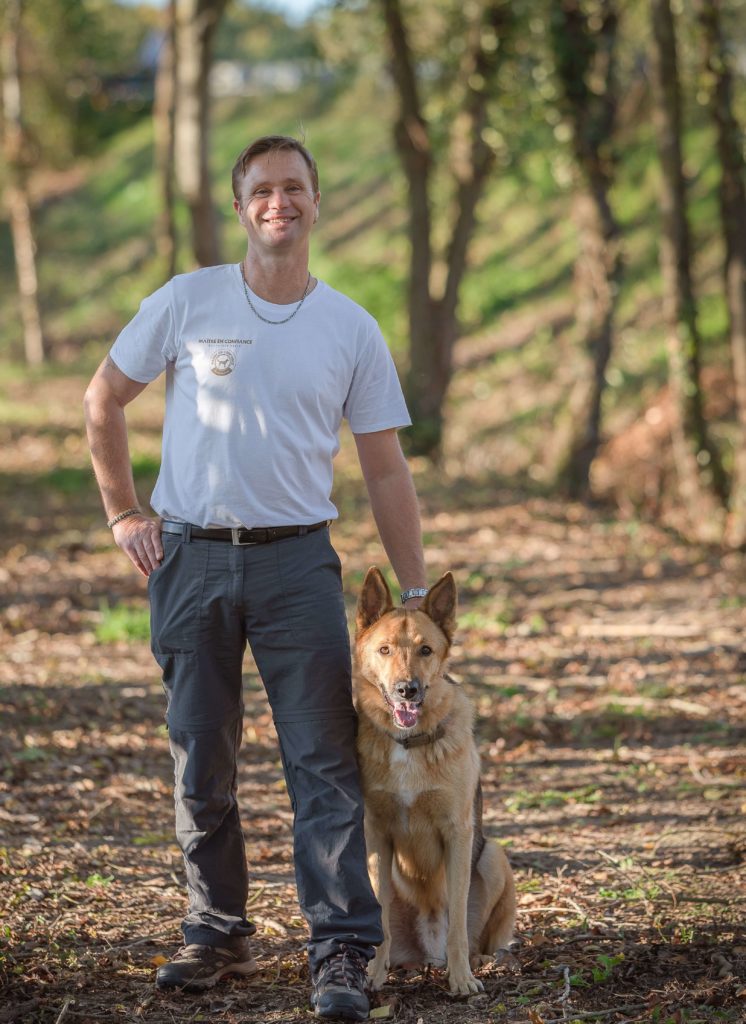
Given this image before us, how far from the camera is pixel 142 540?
4426 millimetres

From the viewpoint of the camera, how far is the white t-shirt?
14.0 ft

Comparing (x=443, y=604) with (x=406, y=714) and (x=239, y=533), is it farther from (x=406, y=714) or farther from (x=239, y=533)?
(x=239, y=533)

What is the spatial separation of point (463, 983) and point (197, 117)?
1296cm

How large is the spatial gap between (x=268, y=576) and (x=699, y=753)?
13.5ft

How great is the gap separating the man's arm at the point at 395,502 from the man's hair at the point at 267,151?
93 cm

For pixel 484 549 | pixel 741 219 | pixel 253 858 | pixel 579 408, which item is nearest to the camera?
pixel 253 858

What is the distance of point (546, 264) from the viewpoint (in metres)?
29.1

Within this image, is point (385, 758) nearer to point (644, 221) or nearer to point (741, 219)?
point (741, 219)

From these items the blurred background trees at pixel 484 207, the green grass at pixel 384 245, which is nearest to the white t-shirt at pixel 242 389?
the blurred background trees at pixel 484 207

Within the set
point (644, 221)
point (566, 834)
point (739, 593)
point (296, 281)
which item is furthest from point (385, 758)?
point (644, 221)

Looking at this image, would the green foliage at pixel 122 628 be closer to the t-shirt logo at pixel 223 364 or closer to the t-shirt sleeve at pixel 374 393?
the t-shirt sleeve at pixel 374 393

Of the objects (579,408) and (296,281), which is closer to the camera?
(296,281)

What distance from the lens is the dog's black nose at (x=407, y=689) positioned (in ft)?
14.1

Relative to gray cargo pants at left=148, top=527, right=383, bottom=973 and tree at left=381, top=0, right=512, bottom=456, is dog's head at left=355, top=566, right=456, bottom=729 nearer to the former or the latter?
gray cargo pants at left=148, top=527, right=383, bottom=973
